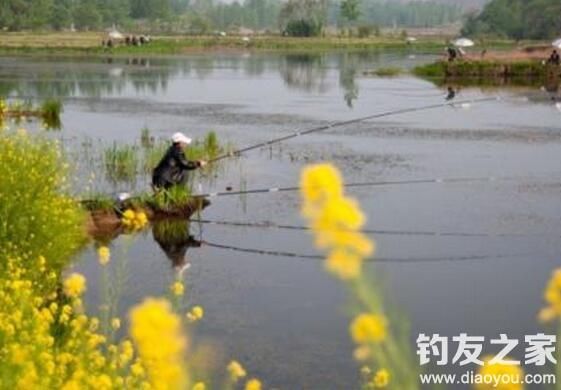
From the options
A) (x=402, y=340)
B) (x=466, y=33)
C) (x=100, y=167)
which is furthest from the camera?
(x=466, y=33)

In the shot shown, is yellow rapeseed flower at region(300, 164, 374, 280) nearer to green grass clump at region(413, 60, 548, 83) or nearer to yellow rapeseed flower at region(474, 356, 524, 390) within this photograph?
yellow rapeseed flower at region(474, 356, 524, 390)

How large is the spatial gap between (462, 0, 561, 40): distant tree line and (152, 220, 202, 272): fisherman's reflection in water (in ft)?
236

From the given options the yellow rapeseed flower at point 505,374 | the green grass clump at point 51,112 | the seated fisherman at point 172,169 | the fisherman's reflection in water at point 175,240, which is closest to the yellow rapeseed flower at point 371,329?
the yellow rapeseed flower at point 505,374

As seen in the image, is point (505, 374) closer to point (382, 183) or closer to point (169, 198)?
point (169, 198)

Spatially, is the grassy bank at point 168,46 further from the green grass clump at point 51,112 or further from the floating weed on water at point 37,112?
the green grass clump at point 51,112

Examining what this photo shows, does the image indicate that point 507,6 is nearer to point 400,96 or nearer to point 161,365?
point 400,96

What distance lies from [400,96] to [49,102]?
11.9 m

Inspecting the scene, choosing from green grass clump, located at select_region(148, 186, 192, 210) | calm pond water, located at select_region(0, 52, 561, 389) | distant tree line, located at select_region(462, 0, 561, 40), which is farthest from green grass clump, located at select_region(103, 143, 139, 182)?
distant tree line, located at select_region(462, 0, 561, 40)

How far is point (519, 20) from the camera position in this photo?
9106cm

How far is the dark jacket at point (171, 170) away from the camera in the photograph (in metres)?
12.2

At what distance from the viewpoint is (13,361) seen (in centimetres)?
402

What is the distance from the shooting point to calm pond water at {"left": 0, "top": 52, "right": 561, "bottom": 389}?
8.50 meters

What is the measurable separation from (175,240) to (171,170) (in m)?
0.97

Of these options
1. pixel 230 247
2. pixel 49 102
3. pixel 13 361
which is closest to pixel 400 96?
pixel 49 102
